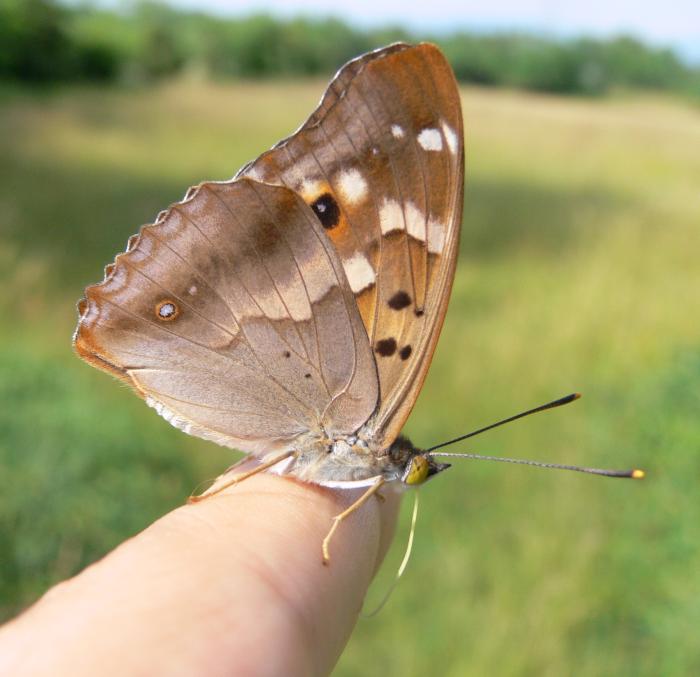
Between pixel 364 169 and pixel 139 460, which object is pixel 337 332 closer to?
pixel 364 169

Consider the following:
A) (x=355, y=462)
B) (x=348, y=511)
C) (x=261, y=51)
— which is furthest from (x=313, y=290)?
(x=261, y=51)

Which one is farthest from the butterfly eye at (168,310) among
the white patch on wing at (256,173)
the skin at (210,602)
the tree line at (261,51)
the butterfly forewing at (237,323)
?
the tree line at (261,51)

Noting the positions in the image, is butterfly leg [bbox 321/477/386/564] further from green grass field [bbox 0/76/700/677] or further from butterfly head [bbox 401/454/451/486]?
green grass field [bbox 0/76/700/677]

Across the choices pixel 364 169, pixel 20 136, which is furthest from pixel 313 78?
pixel 364 169

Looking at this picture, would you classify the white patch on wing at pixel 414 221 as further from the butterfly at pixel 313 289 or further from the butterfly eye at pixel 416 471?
the butterfly eye at pixel 416 471

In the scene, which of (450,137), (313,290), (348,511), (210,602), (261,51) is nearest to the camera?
(210,602)

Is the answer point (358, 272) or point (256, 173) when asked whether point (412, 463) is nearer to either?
point (358, 272)

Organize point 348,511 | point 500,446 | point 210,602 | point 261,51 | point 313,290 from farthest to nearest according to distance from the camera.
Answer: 1. point 261,51
2. point 500,446
3. point 313,290
4. point 348,511
5. point 210,602
